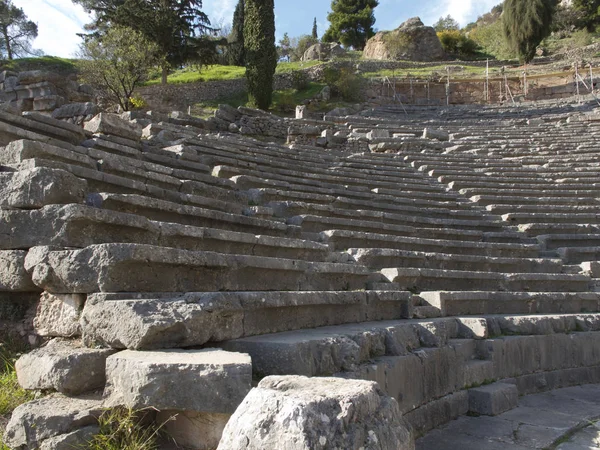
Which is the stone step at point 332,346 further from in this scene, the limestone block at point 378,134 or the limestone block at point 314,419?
the limestone block at point 378,134

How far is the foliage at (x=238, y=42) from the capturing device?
37.3 m

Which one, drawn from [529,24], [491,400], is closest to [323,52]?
[529,24]

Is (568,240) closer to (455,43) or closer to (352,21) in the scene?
(455,43)

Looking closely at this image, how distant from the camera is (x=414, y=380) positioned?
4.16m

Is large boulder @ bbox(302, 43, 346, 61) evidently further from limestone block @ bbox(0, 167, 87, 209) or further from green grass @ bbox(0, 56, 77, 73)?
limestone block @ bbox(0, 167, 87, 209)

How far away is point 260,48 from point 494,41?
29.3m

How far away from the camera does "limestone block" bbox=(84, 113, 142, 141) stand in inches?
281

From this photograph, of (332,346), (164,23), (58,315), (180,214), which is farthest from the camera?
(164,23)

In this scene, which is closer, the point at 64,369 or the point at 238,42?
the point at 64,369

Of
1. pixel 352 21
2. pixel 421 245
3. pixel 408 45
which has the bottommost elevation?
pixel 421 245

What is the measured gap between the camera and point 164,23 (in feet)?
87.1

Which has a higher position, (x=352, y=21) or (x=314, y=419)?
(x=352, y=21)

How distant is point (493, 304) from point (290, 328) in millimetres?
3625

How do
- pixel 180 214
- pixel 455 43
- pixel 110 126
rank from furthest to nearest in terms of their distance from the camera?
pixel 455 43 → pixel 110 126 → pixel 180 214
